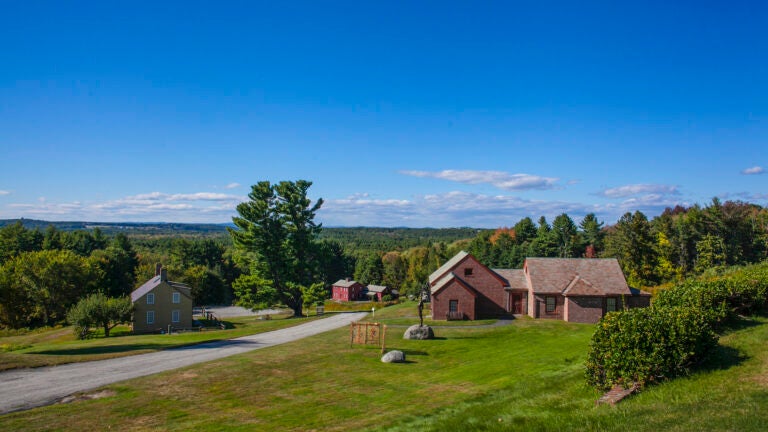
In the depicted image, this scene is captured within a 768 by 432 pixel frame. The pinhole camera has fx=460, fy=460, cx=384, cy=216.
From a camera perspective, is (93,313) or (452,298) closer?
(452,298)

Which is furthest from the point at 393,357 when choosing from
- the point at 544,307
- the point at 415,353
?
the point at 544,307

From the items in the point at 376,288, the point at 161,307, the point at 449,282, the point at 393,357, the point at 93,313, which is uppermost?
the point at 449,282

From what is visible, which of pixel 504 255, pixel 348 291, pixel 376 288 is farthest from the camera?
pixel 376 288

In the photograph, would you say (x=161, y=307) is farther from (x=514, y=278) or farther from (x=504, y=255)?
(x=504, y=255)

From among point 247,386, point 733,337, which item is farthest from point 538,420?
point 247,386

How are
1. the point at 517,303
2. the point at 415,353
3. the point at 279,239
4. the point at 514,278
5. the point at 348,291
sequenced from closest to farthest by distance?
the point at 415,353
the point at 517,303
the point at 514,278
the point at 279,239
the point at 348,291

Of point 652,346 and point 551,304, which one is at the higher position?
point 652,346

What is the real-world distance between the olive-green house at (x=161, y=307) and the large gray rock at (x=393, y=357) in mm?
36609

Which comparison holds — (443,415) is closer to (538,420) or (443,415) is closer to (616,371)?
(538,420)

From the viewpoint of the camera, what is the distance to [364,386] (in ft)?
67.4

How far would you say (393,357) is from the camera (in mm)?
25766

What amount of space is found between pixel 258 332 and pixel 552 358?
27.2 meters

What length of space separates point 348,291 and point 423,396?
8516 centimetres

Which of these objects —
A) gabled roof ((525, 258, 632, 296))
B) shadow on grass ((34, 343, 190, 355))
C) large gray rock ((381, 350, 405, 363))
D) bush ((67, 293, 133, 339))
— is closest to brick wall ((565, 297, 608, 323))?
gabled roof ((525, 258, 632, 296))
